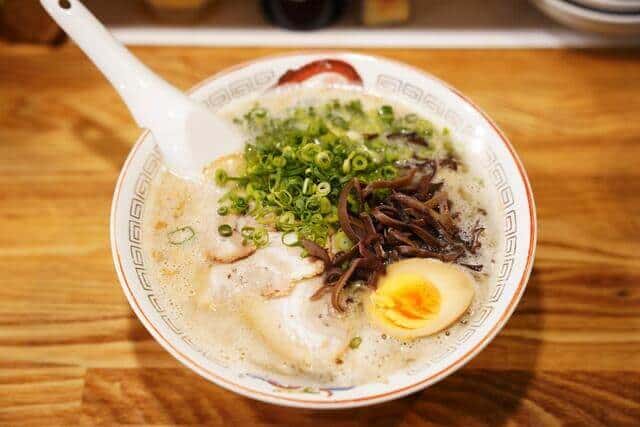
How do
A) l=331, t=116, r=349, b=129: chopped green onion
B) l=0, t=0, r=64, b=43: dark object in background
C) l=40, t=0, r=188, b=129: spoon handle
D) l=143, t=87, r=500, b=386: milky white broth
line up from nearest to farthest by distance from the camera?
l=143, t=87, r=500, b=386: milky white broth → l=40, t=0, r=188, b=129: spoon handle → l=331, t=116, r=349, b=129: chopped green onion → l=0, t=0, r=64, b=43: dark object in background

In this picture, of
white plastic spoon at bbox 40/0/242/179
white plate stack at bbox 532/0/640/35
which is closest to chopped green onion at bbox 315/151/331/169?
white plastic spoon at bbox 40/0/242/179

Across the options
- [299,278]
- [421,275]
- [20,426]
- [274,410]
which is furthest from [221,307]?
[20,426]

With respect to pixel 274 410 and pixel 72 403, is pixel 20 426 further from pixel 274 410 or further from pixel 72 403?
pixel 274 410

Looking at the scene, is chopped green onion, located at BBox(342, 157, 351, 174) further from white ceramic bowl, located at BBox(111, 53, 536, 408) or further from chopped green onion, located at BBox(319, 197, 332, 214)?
white ceramic bowl, located at BBox(111, 53, 536, 408)

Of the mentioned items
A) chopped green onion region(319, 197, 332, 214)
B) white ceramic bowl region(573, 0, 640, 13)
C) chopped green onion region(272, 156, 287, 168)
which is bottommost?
chopped green onion region(319, 197, 332, 214)

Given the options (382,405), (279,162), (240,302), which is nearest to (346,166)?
(279,162)

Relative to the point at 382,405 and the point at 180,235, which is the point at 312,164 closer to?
the point at 180,235
